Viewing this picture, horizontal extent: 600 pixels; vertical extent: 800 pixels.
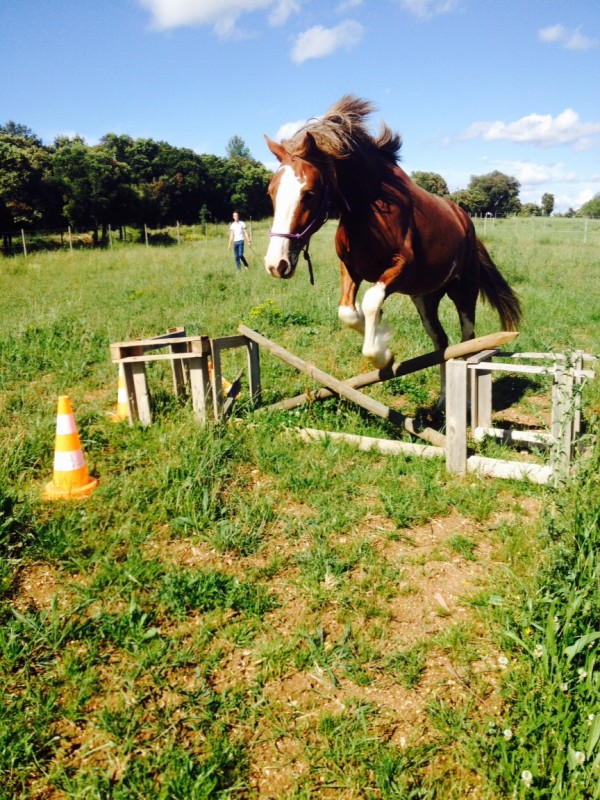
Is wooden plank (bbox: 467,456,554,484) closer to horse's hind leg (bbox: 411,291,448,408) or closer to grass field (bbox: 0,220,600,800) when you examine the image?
grass field (bbox: 0,220,600,800)

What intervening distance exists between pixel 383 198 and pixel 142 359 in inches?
97.0

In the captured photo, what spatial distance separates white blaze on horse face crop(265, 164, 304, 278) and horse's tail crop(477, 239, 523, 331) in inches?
129

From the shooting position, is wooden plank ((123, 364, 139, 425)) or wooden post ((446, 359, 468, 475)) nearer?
wooden post ((446, 359, 468, 475))

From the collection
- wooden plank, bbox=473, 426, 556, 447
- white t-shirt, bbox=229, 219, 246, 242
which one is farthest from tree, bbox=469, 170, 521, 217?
wooden plank, bbox=473, 426, 556, 447

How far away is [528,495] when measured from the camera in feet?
13.6

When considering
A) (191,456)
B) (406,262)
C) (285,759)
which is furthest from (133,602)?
(406,262)

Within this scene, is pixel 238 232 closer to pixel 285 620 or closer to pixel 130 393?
pixel 130 393

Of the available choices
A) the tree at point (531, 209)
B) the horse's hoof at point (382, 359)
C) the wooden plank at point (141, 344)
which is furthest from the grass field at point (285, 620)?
the tree at point (531, 209)

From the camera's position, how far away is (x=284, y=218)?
3.49 meters

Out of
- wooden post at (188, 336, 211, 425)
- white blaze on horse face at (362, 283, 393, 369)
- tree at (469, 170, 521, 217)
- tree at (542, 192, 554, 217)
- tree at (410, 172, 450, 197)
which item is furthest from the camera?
tree at (542, 192, 554, 217)

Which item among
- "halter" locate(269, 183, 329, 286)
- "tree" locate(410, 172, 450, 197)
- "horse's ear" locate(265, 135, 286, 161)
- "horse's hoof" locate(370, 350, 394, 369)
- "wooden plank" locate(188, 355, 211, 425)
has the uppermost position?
"tree" locate(410, 172, 450, 197)

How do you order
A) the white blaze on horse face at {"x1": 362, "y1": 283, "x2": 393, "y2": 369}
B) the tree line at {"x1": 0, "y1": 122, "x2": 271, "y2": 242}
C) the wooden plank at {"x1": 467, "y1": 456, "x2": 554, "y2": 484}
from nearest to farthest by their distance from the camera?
the white blaze on horse face at {"x1": 362, "y1": 283, "x2": 393, "y2": 369} → the wooden plank at {"x1": 467, "y1": 456, "x2": 554, "y2": 484} → the tree line at {"x1": 0, "y1": 122, "x2": 271, "y2": 242}

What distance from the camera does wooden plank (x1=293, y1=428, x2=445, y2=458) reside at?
473cm

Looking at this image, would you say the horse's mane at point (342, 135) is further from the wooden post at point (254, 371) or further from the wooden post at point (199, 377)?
the wooden post at point (254, 371)
